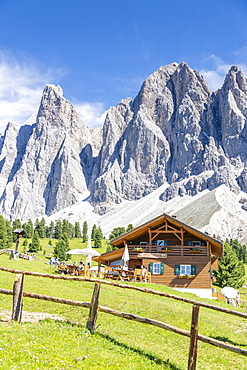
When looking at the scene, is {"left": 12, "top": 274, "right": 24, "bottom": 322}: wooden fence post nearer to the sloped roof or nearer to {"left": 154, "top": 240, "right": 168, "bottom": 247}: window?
the sloped roof

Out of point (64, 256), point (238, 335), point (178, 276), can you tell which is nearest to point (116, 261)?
point (178, 276)

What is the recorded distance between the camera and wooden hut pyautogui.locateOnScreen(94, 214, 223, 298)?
32250 millimetres

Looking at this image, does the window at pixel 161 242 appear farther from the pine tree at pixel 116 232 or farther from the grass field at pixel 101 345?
the pine tree at pixel 116 232

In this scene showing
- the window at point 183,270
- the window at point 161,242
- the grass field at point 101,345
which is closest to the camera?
the grass field at point 101,345

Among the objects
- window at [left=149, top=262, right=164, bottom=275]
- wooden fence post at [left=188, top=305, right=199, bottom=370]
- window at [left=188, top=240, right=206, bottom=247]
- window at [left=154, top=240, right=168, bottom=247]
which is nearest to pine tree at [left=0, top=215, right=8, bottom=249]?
window at [left=154, top=240, right=168, bottom=247]

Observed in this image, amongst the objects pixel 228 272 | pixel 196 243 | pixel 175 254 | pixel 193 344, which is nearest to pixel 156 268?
pixel 175 254

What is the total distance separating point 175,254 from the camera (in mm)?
33000

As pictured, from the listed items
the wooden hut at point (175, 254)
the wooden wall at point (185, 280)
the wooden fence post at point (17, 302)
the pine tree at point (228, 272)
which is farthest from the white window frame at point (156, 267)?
Answer: the pine tree at point (228, 272)

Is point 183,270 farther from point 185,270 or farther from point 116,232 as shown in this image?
point 116,232

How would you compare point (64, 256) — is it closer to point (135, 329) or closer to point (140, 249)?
point (140, 249)

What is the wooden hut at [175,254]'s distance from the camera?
3225 cm

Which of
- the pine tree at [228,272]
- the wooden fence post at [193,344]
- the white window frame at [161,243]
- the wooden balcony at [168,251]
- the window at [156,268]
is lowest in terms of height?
the pine tree at [228,272]

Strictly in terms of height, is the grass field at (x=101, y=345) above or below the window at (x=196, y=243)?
below

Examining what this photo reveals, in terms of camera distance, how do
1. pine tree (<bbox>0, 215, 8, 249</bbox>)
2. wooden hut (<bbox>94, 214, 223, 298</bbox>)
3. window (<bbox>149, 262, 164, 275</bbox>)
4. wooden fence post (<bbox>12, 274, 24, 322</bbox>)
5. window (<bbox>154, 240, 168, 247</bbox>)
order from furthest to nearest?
pine tree (<bbox>0, 215, 8, 249</bbox>)
window (<bbox>154, 240, 168, 247</bbox>)
window (<bbox>149, 262, 164, 275</bbox>)
wooden hut (<bbox>94, 214, 223, 298</bbox>)
wooden fence post (<bbox>12, 274, 24, 322</bbox>)
